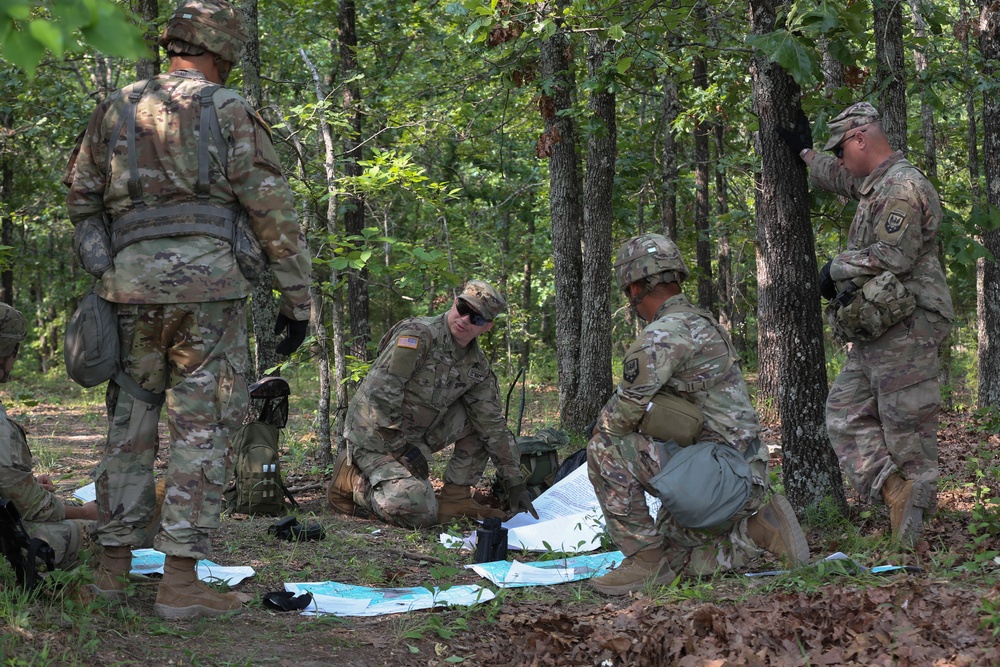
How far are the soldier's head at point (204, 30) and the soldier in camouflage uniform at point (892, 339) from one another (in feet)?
10.2

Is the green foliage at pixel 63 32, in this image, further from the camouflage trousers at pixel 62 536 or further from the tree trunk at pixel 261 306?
the tree trunk at pixel 261 306

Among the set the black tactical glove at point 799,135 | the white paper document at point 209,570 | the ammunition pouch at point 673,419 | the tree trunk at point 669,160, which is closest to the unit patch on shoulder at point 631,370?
the ammunition pouch at point 673,419

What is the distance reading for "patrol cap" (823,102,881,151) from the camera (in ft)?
15.4

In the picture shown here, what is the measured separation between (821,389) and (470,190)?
1055cm

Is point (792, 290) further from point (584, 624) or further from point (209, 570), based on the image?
point (209, 570)

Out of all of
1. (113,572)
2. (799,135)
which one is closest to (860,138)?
(799,135)

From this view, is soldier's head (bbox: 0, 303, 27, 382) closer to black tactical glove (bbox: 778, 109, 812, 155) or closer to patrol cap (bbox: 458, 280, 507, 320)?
patrol cap (bbox: 458, 280, 507, 320)

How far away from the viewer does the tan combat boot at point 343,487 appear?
5934mm

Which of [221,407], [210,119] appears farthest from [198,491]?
[210,119]

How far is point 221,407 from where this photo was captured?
3.56 m

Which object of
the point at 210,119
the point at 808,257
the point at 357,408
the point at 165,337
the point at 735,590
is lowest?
the point at 735,590

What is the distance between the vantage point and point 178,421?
3.51 meters

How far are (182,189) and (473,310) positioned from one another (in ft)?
8.16

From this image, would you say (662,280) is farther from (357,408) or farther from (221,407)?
(357,408)
